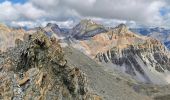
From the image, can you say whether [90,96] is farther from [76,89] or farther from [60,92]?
[60,92]

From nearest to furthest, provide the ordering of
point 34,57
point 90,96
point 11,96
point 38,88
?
point 11,96 < point 38,88 < point 34,57 < point 90,96

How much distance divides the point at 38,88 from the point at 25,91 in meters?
2.80

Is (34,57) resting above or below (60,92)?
above

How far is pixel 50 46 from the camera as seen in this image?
8069 centimetres

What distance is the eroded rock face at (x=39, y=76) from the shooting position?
6025 centimetres

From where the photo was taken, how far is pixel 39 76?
6425 cm

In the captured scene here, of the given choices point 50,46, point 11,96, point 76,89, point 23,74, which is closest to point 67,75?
point 76,89

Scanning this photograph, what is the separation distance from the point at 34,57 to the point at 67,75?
734cm

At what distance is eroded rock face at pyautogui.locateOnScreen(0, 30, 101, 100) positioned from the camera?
198 ft

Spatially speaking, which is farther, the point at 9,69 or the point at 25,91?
the point at 9,69

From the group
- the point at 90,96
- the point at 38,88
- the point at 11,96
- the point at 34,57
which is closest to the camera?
the point at 11,96

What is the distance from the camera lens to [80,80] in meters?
78.8

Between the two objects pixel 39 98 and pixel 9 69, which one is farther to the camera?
pixel 9 69

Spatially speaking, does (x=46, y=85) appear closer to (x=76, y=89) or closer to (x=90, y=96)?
(x=76, y=89)
